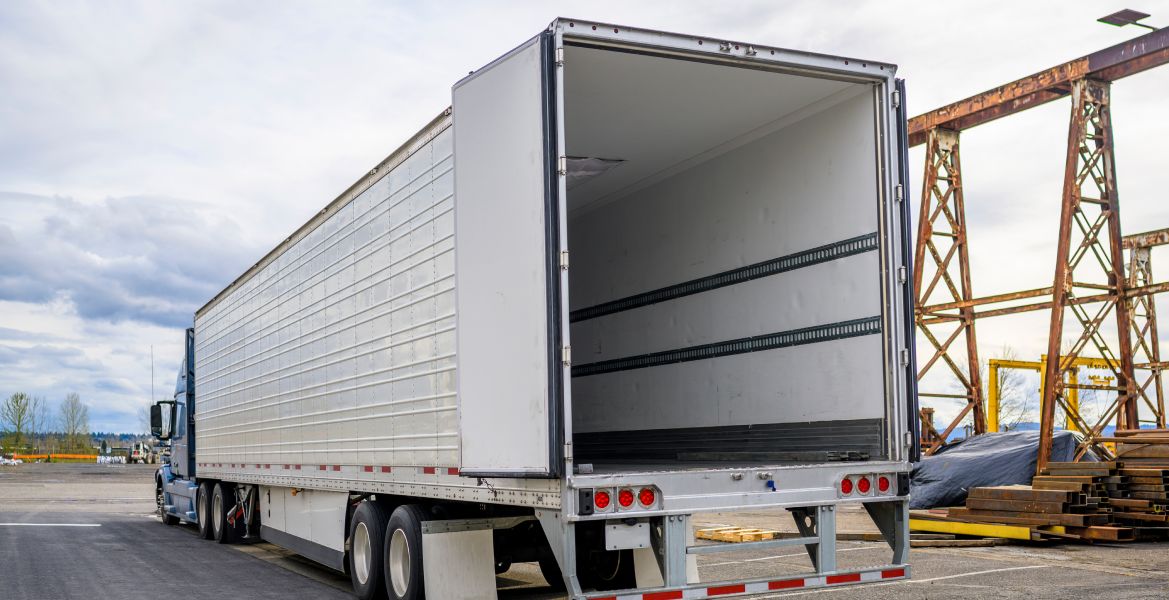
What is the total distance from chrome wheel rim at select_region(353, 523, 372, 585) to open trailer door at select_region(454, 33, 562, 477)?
8.82 ft

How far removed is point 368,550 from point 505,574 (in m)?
2.80

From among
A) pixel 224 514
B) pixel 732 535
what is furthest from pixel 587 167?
pixel 224 514

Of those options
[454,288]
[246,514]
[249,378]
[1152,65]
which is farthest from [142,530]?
[1152,65]

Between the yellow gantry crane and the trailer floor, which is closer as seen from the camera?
the trailer floor

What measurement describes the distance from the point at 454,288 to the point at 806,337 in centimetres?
257

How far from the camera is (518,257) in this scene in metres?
6.43

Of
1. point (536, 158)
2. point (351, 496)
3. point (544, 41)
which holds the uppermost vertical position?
point (544, 41)

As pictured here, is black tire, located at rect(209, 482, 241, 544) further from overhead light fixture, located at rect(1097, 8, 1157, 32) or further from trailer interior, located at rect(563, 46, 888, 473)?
overhead light fixture, located at rect(1097, 8, 1157, 32)

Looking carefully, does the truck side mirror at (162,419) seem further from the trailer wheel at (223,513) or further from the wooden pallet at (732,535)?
the wooden pallet at (732,535)

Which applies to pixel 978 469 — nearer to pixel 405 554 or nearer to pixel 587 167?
pixel 587 167

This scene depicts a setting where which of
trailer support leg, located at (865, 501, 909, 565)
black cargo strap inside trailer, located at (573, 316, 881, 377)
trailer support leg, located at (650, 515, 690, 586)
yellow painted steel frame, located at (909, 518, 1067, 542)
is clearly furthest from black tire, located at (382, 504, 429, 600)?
yellow painted steel frame, located at (909, 518, 1067, 542)

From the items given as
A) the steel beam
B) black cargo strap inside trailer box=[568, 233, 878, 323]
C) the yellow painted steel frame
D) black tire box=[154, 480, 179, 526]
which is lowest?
black tire box=[154, 480, 179, 526]

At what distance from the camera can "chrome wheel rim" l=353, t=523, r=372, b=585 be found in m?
9.24

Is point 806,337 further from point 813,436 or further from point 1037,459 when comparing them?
point 1037,459
